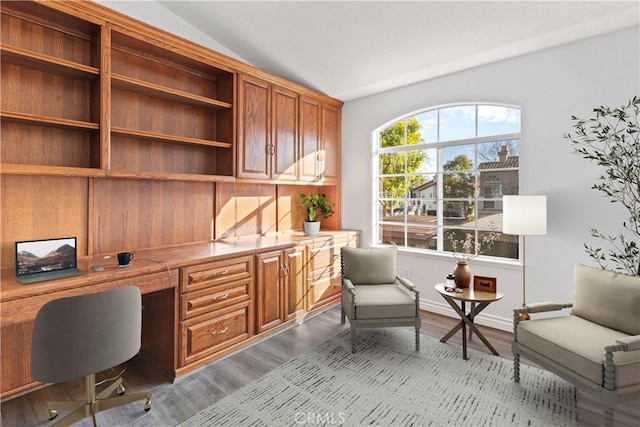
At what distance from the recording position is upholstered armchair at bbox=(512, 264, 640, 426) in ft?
5.66

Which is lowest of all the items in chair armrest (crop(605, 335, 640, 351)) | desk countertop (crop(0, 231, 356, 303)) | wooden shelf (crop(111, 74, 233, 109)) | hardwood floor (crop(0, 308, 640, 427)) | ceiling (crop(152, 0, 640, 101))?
hardwood floor (crop(0, 308, 640, 427))

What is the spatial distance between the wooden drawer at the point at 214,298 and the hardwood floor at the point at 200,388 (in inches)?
18.0

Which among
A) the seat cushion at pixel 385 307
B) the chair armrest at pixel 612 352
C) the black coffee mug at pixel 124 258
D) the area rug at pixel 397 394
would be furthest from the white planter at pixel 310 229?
the chair armrest at pixel 612 352

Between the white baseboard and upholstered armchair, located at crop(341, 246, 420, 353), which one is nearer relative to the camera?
upholstered armchair, located at crop(341, 246, 420, 353)

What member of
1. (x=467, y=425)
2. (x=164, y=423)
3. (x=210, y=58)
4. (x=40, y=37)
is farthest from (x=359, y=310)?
(x=40, y=37)

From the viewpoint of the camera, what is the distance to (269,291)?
297 cm

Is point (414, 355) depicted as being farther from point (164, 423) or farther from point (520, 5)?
point (520, 5)

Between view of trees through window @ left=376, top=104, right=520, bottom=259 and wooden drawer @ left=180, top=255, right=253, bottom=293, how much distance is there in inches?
80.5

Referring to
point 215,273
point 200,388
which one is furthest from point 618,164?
point 200,388

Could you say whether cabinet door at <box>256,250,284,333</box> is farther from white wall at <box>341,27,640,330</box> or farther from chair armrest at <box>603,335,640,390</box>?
chair armrest at <box>603,335,640,390</box>

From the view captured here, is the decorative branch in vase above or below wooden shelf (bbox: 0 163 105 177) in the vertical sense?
below

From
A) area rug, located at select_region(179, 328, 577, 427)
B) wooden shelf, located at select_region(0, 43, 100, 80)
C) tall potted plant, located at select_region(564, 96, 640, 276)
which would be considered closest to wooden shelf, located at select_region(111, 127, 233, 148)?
wooden shelf, located at select_region(0, 43, 100, 80)

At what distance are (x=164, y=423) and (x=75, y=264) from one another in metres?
1.15

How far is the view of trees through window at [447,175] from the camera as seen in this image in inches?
126
